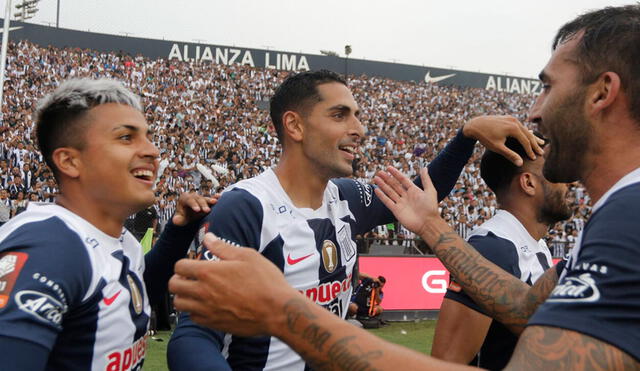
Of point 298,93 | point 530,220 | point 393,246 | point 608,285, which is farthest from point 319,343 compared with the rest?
point 393,246

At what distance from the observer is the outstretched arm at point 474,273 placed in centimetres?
264

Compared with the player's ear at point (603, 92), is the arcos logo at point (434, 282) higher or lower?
lower

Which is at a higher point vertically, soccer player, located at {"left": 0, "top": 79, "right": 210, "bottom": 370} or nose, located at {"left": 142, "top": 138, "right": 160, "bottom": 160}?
nose, located at {"left": 142, "top": 138, "right": 160, "bottom": 160}

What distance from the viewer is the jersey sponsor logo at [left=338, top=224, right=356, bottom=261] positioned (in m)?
3.49

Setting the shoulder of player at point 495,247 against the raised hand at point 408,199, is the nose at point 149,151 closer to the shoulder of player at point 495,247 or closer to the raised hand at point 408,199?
the raised hand at point 408,199

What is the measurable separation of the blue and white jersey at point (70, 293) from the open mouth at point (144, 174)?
0.30m

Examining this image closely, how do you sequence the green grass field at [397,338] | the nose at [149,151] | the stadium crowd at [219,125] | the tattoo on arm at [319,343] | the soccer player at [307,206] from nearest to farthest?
the tattoo on arm at [319,343] < the nose at [149,151] < the soccer player at [307,206] < the green grass field at [397,338] < the stadium crowd at [219,125]

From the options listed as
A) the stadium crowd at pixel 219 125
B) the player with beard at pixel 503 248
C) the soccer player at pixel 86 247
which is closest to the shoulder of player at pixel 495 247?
the player with beard at pixel 503 248

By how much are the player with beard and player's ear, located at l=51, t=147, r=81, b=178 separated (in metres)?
2.09

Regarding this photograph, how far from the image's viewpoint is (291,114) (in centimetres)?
380

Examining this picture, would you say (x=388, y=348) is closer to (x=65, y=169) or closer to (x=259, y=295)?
(x=259, y=295)

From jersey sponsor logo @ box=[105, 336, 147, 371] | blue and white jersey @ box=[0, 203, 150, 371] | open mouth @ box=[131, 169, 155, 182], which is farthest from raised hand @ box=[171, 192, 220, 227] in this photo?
jersey sponsor logo @ box=[105, 336, 147, 371]

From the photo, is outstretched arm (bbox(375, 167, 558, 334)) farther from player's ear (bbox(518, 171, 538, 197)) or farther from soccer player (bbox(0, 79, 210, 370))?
player's ear (bbox(518, 171, 538, 197))

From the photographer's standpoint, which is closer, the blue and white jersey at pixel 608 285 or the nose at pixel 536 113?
the blue and white jersey at pixel 608 285
